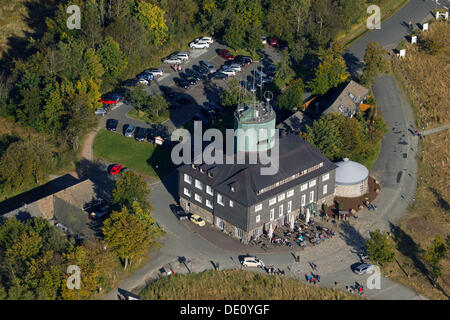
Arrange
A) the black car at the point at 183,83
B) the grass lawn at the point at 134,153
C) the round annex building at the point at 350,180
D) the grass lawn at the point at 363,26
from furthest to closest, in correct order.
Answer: the grass lawn at the point at 363,26, the black car at the point at 183,83, the grass lawn at the point at 134,153, the round annex building at the point at 350,180

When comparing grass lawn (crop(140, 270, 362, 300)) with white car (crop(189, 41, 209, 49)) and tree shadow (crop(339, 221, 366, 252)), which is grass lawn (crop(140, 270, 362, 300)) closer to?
tree shadow (crop(339, 221, 366, 252))

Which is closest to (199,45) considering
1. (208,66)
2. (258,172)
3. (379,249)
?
(208,66)

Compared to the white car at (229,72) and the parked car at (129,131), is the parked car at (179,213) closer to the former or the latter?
the parked car at (129,131)

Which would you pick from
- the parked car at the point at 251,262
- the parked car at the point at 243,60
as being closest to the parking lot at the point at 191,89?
the parked car at the point at 243,60

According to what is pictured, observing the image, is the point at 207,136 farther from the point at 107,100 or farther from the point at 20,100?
the point at 20,100

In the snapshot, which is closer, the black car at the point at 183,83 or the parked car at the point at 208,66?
the black car at the point at 183,83

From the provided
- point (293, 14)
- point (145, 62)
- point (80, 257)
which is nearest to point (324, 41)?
point (293, 14)
